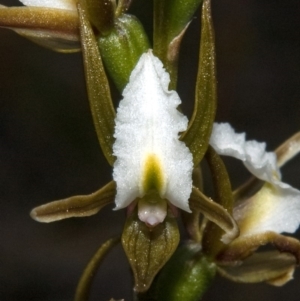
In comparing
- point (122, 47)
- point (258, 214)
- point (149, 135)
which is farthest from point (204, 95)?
point (258, 214)

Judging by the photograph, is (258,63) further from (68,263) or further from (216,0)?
(68,263)

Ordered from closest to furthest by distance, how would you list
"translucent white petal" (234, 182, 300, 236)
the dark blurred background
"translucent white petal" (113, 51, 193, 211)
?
"translucent white petal" (113, 51, 193, 211) → "translucent white petal" (234, 182, 300, 236) → the dark blurred background

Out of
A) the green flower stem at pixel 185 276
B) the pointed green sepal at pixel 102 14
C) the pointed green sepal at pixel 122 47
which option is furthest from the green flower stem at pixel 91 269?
the pointed green sepal at pixel 102 14

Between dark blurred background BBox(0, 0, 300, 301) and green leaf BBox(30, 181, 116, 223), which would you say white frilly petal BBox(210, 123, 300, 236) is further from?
dark blurred background BBox(0, 0, 300, 301)

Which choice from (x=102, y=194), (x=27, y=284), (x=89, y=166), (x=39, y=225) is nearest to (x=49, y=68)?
(x=89, y=166)

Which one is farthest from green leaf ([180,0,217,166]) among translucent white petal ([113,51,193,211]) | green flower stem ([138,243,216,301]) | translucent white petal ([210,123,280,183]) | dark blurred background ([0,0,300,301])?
dark blurred background ([0,0,300,301])

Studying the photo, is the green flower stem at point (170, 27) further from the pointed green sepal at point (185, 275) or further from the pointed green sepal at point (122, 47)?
the pointed green sepal at point (185, 275)
